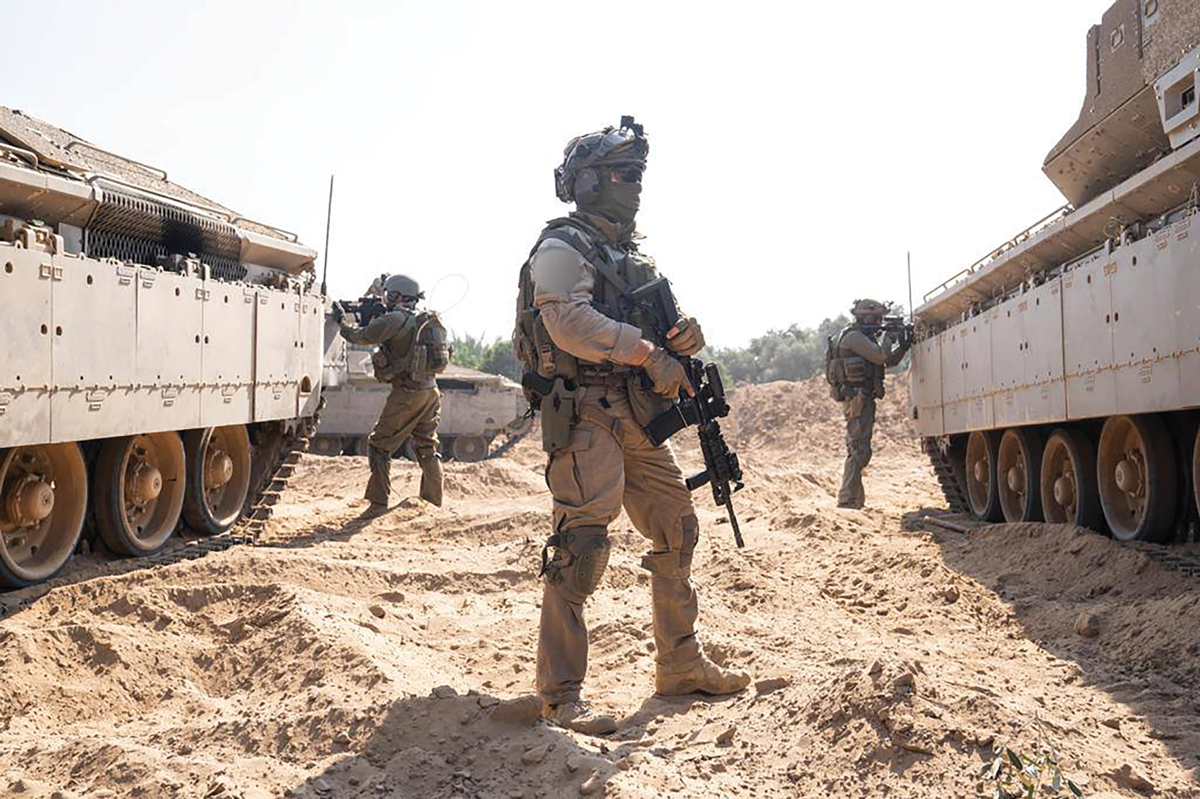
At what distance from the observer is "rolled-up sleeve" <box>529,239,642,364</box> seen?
4.22 m

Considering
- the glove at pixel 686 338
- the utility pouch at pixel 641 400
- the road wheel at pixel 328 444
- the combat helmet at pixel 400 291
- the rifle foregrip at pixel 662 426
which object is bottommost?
the road wheel at pixel 328 444

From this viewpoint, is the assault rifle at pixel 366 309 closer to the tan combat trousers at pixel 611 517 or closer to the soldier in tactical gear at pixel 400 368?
the soldier in tactical gear at pixel 400 368

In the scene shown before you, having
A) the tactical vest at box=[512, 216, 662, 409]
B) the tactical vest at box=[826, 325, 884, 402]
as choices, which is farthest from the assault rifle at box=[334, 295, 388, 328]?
the tactical vest at box=[512, 216, 662, 409]

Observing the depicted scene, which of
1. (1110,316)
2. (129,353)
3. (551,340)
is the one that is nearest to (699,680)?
(551,340)

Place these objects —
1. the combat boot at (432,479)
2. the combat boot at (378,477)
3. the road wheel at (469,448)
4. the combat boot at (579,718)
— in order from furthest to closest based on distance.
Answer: the road wheel at (469,448)
the combat boot at (432,479)
the combat boot at (378,477)
the combat boot at (579,718)

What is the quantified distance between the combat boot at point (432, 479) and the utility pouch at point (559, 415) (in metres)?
6.91

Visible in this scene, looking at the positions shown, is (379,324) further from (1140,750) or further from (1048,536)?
(1140,750)

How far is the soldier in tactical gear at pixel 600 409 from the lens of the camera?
4.25 m

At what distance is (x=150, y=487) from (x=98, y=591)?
1.67 meters

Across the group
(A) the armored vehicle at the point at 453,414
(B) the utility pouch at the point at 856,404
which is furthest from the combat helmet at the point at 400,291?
(A) the armored vehicle at the point at 453,414

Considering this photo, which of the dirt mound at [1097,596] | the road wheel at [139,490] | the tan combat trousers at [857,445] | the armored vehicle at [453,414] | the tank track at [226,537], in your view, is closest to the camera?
the dirt mound at [1097,596]

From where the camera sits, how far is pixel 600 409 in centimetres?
440

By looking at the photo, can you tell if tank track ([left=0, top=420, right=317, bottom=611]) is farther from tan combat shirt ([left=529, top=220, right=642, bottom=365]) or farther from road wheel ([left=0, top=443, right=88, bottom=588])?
tan combat shirt ([left=529, top=220, right=642, bottom=365])

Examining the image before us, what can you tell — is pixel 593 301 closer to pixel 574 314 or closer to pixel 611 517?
pixel 574 314
